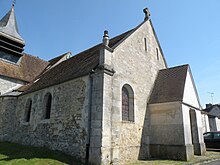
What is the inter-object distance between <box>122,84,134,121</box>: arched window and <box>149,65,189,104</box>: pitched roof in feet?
5.79

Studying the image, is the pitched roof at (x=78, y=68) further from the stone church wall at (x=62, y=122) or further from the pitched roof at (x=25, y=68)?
the pitched roof at (x=25, y=68)

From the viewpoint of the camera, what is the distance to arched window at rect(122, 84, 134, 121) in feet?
32.9

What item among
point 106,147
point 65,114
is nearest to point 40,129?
point 65,114

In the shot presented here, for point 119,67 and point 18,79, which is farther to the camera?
point 18,79

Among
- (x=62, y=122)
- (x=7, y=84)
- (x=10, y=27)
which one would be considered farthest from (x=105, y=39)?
(x=10, y=27)

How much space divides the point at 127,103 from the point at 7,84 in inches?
485

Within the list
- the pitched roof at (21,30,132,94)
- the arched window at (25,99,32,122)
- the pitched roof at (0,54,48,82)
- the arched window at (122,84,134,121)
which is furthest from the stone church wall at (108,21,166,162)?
the pitched roof at (0,54,48,82)

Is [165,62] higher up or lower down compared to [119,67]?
higher up

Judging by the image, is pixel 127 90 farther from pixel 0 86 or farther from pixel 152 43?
pixel 0 86

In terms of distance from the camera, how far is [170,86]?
38.7ft

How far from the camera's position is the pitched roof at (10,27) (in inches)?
787

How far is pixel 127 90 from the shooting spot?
10.5 meters

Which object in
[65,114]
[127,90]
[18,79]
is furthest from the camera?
[18,79]

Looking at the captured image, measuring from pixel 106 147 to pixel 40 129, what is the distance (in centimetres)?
574
